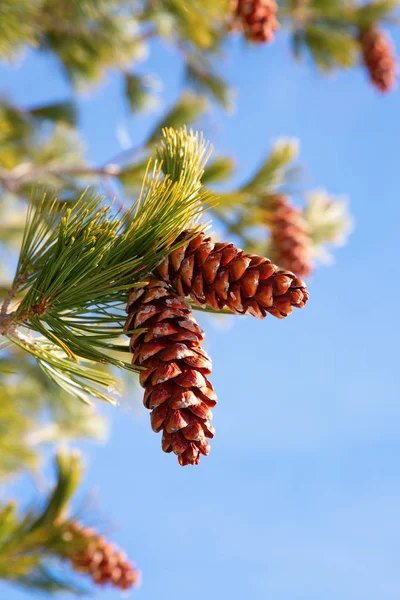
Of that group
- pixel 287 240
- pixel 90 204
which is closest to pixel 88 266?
pixel 90 204

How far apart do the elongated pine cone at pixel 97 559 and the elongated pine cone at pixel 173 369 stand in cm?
144

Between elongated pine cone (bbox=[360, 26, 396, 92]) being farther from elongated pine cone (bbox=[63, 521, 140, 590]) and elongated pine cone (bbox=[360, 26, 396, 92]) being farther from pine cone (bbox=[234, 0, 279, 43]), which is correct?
elongated pine cone (bbox=[63, 521, 140, 590])

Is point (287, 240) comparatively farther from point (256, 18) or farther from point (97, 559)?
point (97, 559)

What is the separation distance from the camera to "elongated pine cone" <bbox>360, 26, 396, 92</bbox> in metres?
4.55

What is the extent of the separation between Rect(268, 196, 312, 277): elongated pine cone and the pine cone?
765 mm

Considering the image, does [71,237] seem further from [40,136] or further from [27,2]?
[40,136]

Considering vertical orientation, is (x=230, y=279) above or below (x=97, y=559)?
above

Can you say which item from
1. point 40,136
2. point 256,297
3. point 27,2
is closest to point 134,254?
point 256,297

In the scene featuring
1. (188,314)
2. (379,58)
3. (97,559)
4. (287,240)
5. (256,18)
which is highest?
(379,58)

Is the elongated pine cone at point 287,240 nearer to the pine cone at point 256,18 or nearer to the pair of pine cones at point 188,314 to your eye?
the pine cone at point 256,18

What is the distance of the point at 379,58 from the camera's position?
457 centimetres

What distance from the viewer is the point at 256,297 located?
1222 mm

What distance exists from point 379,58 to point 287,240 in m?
1.91

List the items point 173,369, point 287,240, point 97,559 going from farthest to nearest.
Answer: point 287,240, point 97,559, point 173,369
